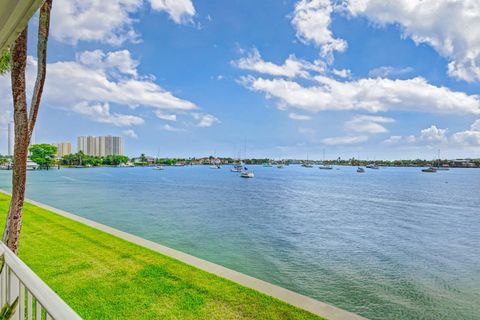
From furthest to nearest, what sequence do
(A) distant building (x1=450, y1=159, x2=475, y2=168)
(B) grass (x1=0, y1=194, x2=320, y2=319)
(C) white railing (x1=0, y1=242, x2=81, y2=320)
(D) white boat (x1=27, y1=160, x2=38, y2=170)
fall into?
(A) distant building (x1=450, y1=159, x2=475, y2=168), (D) white boat (x1=27, y1=160, x2=38, y2=170), (B) grass (x1=0, y1=194, x2=320, y2=319), (C) white railing (x1=0, y1=242, x2=81, y2=320)

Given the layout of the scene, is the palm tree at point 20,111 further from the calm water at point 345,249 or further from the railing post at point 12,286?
the calm water at point 345,249

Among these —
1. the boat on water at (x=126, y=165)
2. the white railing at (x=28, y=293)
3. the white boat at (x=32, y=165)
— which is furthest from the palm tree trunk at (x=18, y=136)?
the boat on water at (x=126, y=165)

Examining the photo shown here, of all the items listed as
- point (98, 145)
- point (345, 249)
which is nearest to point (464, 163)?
point (345, 249)

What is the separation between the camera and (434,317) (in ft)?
21.4

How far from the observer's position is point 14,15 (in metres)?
1.58

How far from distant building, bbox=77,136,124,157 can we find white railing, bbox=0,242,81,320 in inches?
7610

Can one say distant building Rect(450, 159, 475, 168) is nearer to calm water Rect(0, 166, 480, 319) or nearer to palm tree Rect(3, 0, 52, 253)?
calm water Rect(0, 166, 480, 319)

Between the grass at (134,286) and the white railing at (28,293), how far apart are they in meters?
2.23

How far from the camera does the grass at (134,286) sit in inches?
169

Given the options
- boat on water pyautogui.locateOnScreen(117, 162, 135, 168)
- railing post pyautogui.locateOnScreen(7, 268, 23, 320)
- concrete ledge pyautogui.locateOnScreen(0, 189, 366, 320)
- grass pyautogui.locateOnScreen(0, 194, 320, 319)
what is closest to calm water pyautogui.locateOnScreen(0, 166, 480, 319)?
concrete ledge pyautogui.locateOnScreen(0, 189, 366, 320)

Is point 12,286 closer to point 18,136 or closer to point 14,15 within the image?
point 14,15

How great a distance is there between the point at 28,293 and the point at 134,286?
3.78 m

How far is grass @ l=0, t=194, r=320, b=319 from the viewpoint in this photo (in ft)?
14.1

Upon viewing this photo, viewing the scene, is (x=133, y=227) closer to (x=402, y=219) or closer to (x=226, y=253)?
(x=226, y=253)
